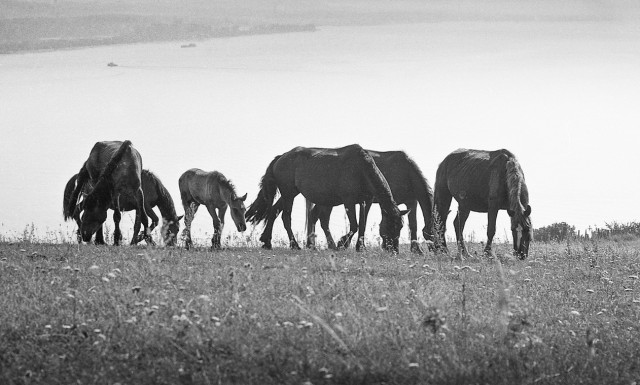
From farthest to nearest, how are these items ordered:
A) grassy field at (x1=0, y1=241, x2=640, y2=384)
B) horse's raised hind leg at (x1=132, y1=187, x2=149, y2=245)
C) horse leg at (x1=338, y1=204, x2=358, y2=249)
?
horse's raised hind leg at (x1=132, y1=187, x2=149, y2=245) < horse leg at (x1=338, y1=204, x2=358, y2=249) < grassy field at (x1=0, y1=241, x2=640, y2=384)

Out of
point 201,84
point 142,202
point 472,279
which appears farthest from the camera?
point 201,84

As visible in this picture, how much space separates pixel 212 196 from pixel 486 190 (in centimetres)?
677

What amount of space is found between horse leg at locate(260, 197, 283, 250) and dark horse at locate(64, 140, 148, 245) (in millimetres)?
2568

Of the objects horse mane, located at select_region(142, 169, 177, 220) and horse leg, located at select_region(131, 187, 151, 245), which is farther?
horse mane, located at select_region(142, 169, 177, 220)

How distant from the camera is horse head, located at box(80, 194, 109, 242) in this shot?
20391 mm

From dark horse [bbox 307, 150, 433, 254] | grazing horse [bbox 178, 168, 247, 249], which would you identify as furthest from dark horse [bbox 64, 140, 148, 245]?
dark horse [bbox 307, 150, 433, 254]

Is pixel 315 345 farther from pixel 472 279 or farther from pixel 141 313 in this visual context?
pixel 472 279

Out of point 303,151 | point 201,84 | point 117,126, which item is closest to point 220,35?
point 201,84

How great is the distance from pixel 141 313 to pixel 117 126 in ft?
237

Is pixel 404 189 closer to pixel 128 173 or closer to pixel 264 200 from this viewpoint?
pixel 264 200

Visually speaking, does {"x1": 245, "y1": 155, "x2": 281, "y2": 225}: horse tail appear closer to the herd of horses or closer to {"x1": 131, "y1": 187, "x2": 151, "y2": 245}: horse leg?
the herd of horses

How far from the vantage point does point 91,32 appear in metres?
123

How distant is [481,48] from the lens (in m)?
162

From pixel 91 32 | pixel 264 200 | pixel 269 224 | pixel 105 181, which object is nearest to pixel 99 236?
pixel 105 181
